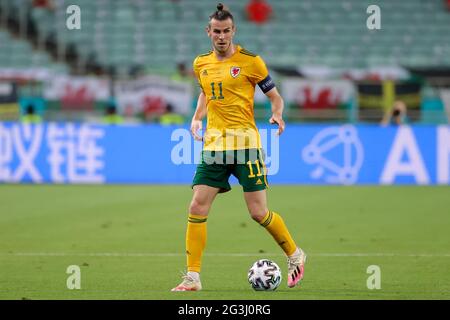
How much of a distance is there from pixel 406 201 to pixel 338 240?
5.96 metres

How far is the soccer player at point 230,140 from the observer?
28.5ft

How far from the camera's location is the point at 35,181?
22.8m

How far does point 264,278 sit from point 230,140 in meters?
1.20

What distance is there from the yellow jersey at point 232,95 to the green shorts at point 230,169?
6 centimetres

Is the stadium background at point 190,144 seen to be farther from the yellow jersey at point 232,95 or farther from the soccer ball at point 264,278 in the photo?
the yellow jersey at point 232,95

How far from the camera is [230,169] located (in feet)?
28.9

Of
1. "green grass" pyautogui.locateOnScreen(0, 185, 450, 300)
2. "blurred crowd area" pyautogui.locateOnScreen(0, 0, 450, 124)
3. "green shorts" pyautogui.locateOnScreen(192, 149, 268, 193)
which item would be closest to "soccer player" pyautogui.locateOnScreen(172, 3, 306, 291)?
"green shorts" pyautogui.locateOnScreen(192, 149, 268, 193)

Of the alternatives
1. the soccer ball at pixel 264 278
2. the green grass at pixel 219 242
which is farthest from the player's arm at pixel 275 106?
the green grass at pixel 219 242

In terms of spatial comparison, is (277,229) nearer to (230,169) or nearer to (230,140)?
(230,169)

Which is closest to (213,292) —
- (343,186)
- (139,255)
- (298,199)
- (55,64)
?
(139,255)

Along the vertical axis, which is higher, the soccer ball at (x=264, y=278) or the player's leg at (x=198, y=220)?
the player's leg at (x=198, y=220)

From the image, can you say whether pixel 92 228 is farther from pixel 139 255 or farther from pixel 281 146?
pixel 281 146

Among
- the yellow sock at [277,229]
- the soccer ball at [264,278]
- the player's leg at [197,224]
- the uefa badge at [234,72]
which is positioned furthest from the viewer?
the yellow sock at [277,229]

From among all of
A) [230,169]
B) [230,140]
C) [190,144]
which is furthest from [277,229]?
[190,144]
